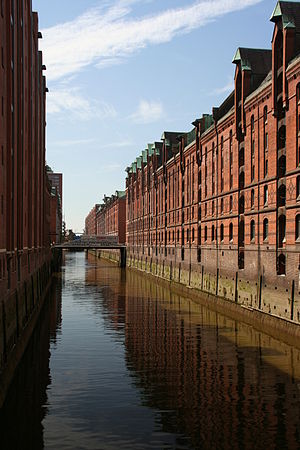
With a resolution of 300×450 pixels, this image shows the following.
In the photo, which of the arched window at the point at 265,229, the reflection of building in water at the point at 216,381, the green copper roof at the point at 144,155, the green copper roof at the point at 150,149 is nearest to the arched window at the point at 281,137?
the arched window at the point at 265,229

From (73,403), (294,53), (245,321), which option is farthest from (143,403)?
(294,53)

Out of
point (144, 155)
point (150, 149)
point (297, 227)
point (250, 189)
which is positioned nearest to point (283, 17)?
point (250, 189)

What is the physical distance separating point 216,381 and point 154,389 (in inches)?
106

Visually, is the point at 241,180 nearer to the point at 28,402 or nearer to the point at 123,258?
the point at 28,402

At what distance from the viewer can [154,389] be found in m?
20.5

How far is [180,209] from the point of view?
69.4 metres

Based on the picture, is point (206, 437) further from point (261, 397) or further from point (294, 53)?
point (294, 53)

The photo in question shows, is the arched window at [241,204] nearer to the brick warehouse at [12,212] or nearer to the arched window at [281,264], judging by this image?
the arched window at [281,264]

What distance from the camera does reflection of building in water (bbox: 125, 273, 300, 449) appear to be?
16.0m

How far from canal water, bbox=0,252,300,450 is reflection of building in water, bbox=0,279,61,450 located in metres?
0.03

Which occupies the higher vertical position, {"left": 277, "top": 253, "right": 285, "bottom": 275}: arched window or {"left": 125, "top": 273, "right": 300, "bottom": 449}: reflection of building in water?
{"left": 277, "top": 253, "right": 285, "bottom": 275}: arched window

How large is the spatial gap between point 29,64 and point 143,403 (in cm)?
3396

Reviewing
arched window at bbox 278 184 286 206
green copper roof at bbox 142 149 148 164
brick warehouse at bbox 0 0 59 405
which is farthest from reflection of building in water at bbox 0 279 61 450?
green copper roof at bbox 142 149 148 164

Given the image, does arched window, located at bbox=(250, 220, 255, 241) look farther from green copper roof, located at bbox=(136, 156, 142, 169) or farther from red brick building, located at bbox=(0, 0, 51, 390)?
green copper roof, located at bbox=(136, 156, 142, 169)
